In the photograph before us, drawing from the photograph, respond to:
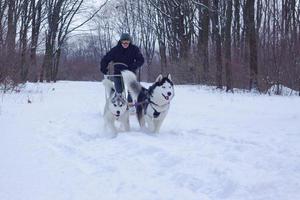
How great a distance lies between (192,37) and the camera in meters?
30.8

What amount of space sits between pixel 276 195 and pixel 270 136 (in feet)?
10.1

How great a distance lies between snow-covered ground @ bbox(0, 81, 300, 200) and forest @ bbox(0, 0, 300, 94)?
8.85 meters

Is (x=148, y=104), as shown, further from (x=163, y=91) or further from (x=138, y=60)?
(x=138, y=60)

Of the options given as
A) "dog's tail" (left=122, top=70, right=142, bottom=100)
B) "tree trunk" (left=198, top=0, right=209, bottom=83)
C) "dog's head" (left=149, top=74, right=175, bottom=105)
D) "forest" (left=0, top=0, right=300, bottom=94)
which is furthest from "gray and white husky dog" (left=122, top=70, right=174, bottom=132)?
"tree trunk" (left=198, top=0, right=209, bottom=83)

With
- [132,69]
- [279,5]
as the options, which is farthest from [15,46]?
[279,5]

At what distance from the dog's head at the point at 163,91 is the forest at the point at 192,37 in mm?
9657

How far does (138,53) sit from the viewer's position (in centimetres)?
870

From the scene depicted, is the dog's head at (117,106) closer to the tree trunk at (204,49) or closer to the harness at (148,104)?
the harness at (148,104)

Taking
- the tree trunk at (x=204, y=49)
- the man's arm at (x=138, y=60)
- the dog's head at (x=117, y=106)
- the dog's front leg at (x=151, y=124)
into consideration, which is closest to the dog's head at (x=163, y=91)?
the dog's front leg at (x=151, y=124)

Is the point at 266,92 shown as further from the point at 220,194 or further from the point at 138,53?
the point at 220,194

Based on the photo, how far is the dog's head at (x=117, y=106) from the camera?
7.18 meters

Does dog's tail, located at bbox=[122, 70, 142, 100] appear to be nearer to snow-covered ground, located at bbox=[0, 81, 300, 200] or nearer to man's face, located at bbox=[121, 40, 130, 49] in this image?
snow-covered ground, located at bbox=[0, 81, 300, 200]

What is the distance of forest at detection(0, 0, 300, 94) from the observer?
16.8m

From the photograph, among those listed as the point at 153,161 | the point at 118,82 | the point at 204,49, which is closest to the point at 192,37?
the point at 204,49
